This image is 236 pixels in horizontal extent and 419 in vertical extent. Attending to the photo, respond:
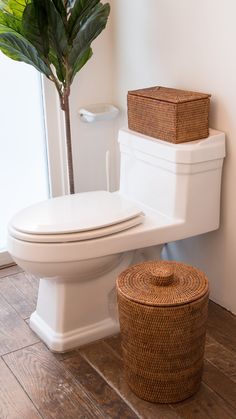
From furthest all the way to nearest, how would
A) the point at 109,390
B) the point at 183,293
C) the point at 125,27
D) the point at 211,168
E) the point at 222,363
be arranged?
the point at 125,27, the point at 211,168, the point at 222,363, the point at 109,390, the point at 183,293

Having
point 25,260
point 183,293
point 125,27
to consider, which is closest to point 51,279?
point 25,260

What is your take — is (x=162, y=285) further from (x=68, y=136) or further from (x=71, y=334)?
(x=68, y=136)

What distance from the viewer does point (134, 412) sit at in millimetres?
1566

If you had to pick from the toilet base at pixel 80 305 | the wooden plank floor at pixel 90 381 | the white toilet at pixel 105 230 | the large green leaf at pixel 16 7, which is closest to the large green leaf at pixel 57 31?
the large green leaf at pixel 16 7

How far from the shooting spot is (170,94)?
1.95 meters

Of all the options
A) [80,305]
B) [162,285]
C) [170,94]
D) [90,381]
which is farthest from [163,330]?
[170,94]

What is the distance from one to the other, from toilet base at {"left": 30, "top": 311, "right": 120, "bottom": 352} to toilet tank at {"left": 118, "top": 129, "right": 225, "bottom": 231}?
483mm

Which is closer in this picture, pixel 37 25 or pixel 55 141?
pixel 37 25

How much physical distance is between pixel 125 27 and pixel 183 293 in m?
1.35

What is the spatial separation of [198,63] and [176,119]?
276mm

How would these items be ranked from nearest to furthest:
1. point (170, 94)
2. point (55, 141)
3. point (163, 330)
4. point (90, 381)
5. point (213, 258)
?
point (163, 330)
point (90, 381)
point (170, 94)
point (213, 258)
point (55, 141)

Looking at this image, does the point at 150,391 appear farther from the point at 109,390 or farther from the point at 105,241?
the point at 105,241

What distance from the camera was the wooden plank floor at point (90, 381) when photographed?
158 cm

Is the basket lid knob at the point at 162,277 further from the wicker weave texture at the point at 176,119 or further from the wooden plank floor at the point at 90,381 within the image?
the wicker weave texture at the point at 176,119
